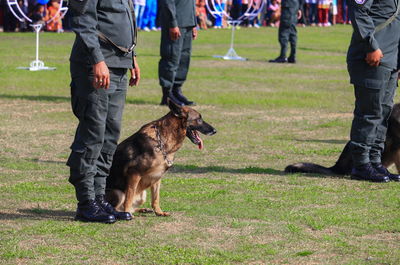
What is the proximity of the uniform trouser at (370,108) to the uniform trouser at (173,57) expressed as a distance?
510 cm

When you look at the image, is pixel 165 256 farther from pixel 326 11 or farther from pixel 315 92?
pixel 326 11

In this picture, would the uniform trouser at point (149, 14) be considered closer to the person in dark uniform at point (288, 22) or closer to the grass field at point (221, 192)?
the person in dark uniform at point (288, 22)

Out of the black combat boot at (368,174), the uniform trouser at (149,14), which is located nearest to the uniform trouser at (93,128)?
the black combat boot at (368,174)

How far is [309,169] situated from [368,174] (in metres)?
0.64

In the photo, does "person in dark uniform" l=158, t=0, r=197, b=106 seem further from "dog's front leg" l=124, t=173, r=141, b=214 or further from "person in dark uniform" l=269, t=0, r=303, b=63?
"person in dark uniform" l=269, t=0, r=303, b=63

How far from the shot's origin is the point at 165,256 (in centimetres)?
589

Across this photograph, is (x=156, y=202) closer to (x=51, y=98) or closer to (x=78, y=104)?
(x=78, y=104)

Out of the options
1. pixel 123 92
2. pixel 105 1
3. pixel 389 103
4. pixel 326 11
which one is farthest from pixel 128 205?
pixel 326 11

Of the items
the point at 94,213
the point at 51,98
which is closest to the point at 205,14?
the point at 51,98

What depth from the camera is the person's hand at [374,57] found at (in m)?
8.40

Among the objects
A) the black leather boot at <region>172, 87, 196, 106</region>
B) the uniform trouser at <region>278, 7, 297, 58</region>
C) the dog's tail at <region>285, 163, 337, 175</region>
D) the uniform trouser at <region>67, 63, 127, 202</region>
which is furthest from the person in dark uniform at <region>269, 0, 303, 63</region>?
the uniform trouser at <region>67, 63, 127, 202</region>

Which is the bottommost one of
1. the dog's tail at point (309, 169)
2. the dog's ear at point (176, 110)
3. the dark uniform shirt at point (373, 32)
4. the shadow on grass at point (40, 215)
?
the dog's tail at point (309, 169)

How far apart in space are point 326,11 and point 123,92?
37381 millimetres

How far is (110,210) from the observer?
6855 mm
